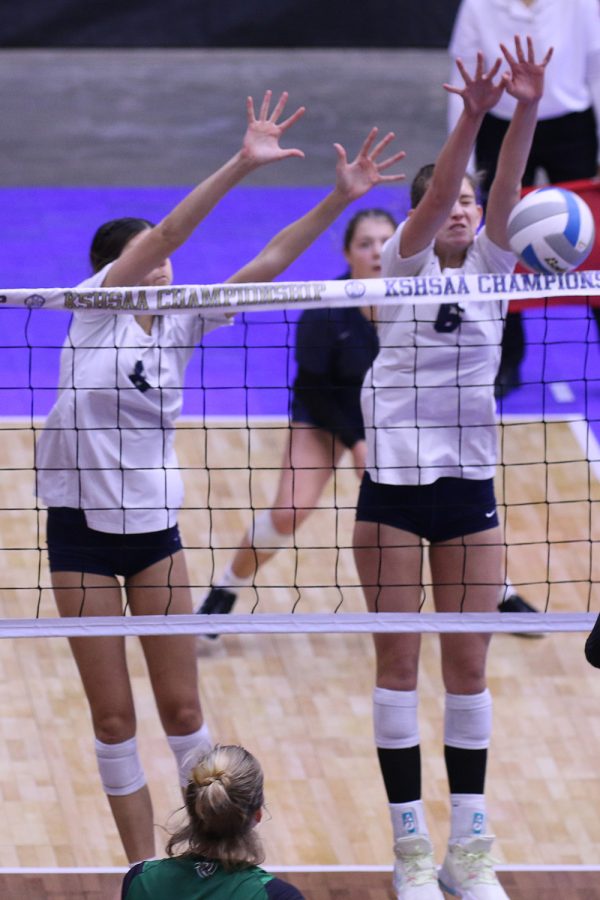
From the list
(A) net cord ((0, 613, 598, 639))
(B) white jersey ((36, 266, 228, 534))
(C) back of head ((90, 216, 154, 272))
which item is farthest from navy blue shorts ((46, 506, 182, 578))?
(C) back of head ((90, 216, 154, 272))

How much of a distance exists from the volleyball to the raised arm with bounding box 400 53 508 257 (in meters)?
0.20

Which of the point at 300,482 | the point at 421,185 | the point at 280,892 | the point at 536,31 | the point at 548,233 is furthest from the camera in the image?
the point at 536,31

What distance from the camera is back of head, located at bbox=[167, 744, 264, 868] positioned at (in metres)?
3.18

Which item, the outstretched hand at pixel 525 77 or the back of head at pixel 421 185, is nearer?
the outstretched hand at pixel 525 77

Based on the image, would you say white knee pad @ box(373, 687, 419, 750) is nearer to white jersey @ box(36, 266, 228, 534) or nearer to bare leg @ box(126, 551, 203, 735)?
bare leg @ box(126, 551, 203, 735)

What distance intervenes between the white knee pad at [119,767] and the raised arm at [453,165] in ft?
5.61

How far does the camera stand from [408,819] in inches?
175

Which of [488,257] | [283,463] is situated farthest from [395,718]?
[283,463]

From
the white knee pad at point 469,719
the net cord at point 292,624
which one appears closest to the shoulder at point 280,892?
the net cord at point 292,624

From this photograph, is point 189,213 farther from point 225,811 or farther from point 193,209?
point 225,811

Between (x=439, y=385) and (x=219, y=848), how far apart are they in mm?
1730

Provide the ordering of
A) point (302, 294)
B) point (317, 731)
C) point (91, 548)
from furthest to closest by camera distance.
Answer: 1. point (317, 731)
2. point (91, 548)
3. point (302, 294)

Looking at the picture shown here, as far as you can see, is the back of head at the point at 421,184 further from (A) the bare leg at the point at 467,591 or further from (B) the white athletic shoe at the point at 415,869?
(B) the white athletic shoe at the point at 415,869

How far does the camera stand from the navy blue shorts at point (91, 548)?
440 centimetres
